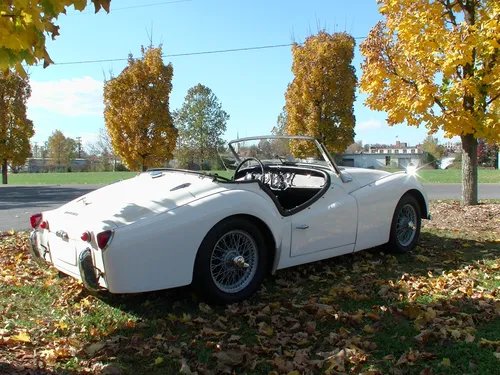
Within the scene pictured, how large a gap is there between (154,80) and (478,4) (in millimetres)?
11099

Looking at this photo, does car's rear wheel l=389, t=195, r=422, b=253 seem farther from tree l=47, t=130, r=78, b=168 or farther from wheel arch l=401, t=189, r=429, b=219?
tree l=47, t=130, r=78, b=168

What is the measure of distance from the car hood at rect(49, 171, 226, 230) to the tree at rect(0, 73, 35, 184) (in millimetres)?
24809

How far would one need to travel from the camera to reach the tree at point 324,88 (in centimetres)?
1431

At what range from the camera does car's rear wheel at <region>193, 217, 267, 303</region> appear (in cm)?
349

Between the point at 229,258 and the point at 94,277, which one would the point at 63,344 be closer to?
the point at 94,277

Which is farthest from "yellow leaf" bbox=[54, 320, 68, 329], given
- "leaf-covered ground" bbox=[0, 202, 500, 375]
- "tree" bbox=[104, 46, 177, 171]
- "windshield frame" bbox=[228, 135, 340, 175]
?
"tree" bbox=[104, 46, 177, 171]

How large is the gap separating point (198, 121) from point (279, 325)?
6471 centimetres

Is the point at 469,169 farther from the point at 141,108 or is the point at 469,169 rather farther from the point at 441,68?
the point at 141,108

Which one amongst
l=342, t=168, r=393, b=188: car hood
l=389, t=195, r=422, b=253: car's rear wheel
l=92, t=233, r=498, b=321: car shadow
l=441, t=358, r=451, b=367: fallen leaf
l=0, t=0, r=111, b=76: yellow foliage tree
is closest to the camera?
l=441, t=358, r=451, b=367: fallen leaf

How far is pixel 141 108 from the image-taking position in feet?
52.2

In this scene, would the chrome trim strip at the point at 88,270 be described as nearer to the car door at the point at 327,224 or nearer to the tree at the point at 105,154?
the car door at the point at 327,224

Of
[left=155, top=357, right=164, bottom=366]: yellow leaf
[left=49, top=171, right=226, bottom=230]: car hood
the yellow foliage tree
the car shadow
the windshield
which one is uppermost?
the yellow foliage tree

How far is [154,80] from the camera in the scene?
16234mm

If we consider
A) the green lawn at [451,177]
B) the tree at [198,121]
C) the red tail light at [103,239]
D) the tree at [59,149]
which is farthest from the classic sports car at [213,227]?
the tree at [59,149]
